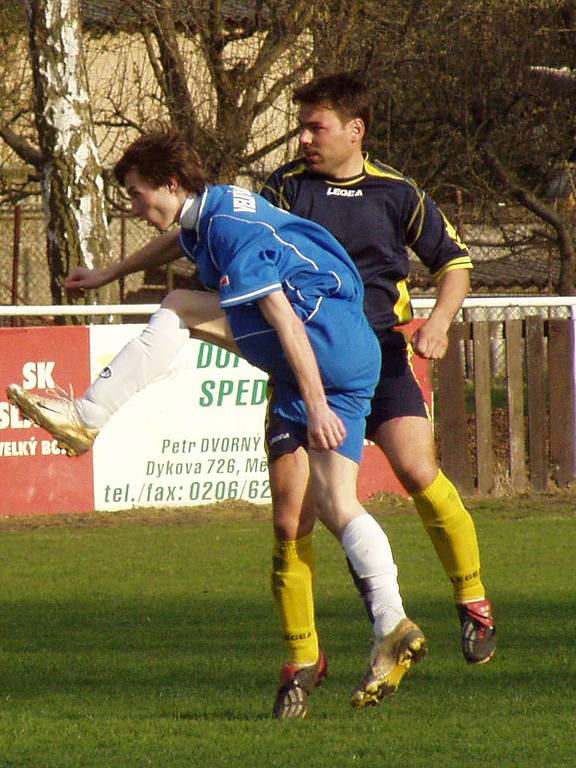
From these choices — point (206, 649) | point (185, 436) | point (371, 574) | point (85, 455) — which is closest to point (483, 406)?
point (185, 436)

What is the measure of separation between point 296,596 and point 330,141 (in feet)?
5.61

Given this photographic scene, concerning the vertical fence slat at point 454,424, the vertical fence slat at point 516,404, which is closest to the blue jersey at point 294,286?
the vertical fence slat at point 454,424

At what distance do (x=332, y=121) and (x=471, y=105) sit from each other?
37.2ft

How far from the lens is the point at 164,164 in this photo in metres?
5.22

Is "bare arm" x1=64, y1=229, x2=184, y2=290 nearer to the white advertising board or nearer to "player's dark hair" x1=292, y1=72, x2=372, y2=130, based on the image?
"player's dark hair" x1=292, y1=72, x2=372, y2=130

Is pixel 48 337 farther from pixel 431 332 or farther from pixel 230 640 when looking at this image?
pixel 431 332

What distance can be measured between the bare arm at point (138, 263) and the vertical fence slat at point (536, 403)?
25.8 ft

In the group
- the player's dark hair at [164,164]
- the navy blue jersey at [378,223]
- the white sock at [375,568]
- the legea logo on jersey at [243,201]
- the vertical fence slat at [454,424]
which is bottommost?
the vertical fence slat at [454,424]

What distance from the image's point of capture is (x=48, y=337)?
12.1 m

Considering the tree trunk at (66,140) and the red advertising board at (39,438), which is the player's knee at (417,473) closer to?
the red advertising board at (39,438)

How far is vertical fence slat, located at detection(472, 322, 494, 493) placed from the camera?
524 inches

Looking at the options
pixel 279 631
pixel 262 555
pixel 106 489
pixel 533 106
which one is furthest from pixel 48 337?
pixel 533 106

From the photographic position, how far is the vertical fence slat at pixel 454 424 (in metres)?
13.2

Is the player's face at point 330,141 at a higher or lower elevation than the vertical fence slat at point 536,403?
higher
